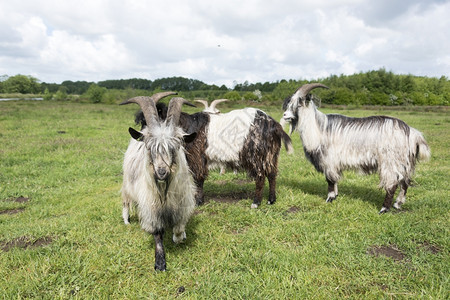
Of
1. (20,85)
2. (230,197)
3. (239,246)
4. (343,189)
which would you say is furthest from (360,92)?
(20,85)

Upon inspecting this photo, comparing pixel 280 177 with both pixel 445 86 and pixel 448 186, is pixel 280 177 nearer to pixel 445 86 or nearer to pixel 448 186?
pixel 448 186

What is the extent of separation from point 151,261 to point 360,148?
4.23 meters

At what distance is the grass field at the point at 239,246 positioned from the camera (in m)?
3.34

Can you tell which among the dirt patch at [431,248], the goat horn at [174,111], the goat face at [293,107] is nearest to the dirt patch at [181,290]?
the goat horn at [174,111]

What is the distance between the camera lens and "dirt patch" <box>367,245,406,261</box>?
3953 mm

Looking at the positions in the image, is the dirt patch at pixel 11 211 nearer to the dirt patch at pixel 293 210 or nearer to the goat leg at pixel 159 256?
the goat leg at pixel 159 256

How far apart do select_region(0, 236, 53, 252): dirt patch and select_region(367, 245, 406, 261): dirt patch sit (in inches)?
187

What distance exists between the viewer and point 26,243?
437 centimetres

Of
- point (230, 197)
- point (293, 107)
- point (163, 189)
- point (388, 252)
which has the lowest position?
point (230, 197)

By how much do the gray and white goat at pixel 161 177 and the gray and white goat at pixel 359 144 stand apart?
3.03 meters

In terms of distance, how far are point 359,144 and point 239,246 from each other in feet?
10.2

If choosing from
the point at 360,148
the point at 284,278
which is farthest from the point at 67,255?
the point at 360,148

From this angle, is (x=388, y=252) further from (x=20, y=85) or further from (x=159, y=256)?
(x=20, y=85)

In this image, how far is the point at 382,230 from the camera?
4.62 meters
